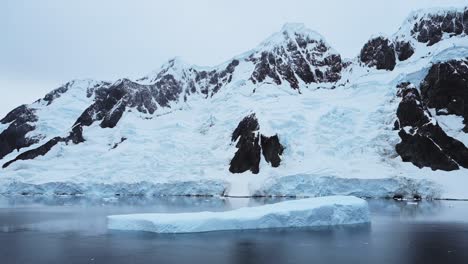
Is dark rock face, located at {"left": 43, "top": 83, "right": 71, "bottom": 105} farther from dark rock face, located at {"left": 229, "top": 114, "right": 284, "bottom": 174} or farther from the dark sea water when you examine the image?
the dark sea water

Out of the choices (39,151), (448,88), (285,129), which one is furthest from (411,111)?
(39,151)

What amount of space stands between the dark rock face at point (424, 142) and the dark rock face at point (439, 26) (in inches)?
1175

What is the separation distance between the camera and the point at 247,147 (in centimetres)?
8400

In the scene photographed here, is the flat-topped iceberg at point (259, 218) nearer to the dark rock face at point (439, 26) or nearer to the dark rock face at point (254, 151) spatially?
the dark rock face at point (254, 151)

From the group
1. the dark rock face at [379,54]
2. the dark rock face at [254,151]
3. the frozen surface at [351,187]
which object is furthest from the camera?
the dark rock face at [379,54]

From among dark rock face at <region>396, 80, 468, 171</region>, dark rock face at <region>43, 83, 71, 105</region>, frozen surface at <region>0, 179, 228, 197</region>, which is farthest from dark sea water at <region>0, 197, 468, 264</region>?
dark rock face at <region>43, 83, 71, 105</region>

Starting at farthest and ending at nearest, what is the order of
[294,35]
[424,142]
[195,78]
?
[195,78] → [294,35] → [424,142]

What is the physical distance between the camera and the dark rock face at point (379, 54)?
10544cm

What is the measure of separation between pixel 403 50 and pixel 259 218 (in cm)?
8500

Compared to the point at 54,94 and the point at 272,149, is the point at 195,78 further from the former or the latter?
the point at 272,149

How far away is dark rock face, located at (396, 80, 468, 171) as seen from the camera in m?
72.0

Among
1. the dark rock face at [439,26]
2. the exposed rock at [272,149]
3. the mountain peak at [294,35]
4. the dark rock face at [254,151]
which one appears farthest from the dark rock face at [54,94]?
the dark rock face at [439,26]

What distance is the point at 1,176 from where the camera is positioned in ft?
292

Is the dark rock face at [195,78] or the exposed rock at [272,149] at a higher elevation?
the dark rock face at [195,78]
